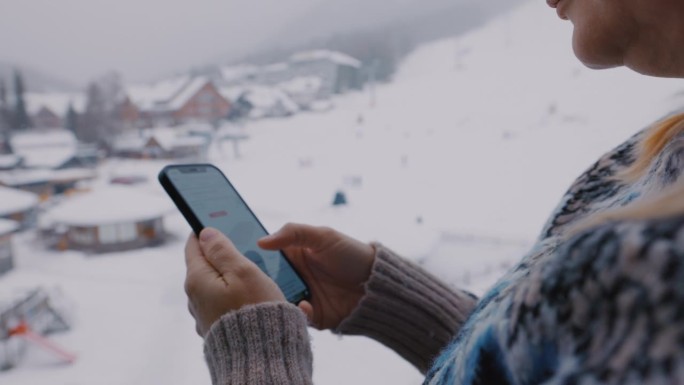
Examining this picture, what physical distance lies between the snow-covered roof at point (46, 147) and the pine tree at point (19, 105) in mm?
64

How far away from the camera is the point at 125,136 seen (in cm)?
209

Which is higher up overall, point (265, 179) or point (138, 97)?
point (138, 97)

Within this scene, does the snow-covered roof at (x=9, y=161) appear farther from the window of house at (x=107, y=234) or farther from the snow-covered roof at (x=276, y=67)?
the snow-covered roof at (x=276, y=67)

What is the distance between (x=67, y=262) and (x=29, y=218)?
0.32 metres

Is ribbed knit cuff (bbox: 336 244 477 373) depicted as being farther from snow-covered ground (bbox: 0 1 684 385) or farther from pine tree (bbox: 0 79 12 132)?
pine tree (bbox: 0 79 12 132)

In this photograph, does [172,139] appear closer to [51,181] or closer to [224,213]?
[51,181]

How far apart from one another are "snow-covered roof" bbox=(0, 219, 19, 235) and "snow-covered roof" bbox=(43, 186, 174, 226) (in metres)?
0.23

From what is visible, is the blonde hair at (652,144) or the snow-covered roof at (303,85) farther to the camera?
the snow-covered roof at (303,85)

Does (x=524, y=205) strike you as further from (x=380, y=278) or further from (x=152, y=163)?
(x=380, y=278)

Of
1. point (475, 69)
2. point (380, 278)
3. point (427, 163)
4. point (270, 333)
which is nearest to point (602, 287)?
point (270, 333)

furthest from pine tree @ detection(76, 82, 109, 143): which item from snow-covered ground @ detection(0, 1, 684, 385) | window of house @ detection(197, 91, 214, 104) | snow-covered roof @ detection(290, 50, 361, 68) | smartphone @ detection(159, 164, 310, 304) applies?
smartphone @ detection(159, 164, 310, 304)

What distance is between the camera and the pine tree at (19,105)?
1.72m

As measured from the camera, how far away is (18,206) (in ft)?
5.81

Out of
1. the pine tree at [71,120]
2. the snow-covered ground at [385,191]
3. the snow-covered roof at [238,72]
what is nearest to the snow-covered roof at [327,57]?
the snow-covered roof at [238,72]
